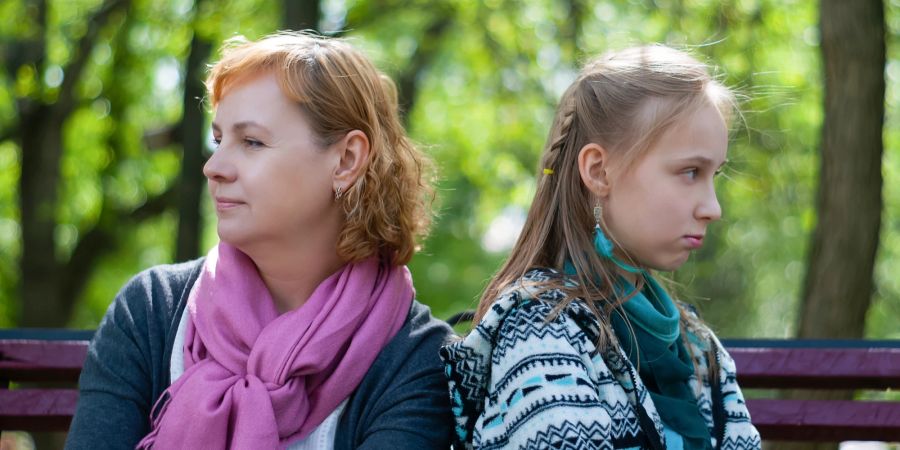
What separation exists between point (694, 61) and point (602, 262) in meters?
0.57

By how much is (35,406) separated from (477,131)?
11236mm

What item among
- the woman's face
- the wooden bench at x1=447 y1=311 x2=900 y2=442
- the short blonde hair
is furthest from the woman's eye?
the wooden bench at x1=447 y1=311 x2=900 y2=442

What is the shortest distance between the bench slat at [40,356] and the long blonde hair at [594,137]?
1.32m

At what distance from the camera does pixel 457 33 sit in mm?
12242

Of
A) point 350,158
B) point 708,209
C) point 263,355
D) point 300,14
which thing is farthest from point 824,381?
point 300,14

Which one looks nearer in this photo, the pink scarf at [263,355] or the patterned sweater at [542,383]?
the patterned sweater at [542,383]

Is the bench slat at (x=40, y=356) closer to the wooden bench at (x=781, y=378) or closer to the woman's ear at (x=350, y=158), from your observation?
the wooden bench at (x=781, y=378)

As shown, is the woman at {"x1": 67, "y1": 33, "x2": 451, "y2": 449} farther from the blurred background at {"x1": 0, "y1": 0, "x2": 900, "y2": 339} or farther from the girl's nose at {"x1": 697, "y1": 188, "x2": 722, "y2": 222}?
the girl's nose at {"x1": 697, "y1": 188, "x2": 722, "y2": 222}

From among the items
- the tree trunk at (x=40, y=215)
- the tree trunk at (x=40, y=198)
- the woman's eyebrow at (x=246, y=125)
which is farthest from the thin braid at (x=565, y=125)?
the tree trunk at (x=40, y=215)

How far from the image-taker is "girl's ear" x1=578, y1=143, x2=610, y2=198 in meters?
2.80

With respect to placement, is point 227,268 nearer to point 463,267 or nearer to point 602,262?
point 602,262

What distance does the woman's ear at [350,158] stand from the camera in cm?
291

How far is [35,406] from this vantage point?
344 centimetres

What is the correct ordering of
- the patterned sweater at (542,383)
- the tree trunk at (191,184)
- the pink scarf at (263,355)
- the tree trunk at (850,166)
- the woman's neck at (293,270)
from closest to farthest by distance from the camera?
the patterned sweater at (542,383) < the pink scarf at (263,355) < the woman's neck at (293,270) < the tree trunk at (850,166) < the tree trunk at (191,184)
